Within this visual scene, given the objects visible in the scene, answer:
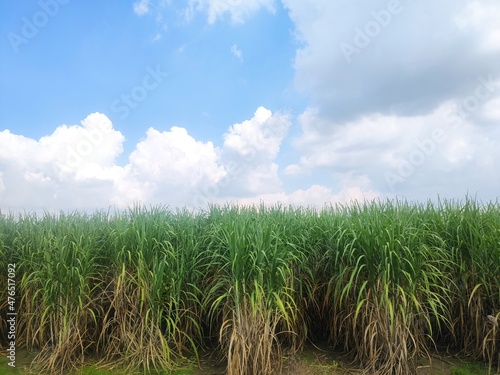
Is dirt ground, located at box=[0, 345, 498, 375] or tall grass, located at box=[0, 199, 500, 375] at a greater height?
tall grass, located at box=[0, 199, 500, 375]

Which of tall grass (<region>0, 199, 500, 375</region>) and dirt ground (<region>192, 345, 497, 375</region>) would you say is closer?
tall grass (<region>0, 199, 500, 375</region>)

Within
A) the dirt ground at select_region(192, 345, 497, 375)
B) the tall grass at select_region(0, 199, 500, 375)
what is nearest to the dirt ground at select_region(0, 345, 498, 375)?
the dirt ground at select_region(192, 345, 497, 375)

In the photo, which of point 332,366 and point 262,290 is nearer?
point 262,290

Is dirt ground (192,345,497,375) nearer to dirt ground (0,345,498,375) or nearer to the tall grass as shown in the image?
dirt ground (0,345,498,375)

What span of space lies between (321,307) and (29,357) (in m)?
3.40

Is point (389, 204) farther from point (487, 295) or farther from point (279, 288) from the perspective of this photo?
point (279, 288)

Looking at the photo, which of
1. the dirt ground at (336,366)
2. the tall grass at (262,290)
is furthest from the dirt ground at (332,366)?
the tall grass at (262,290)

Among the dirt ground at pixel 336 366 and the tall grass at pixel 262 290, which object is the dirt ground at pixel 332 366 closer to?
the dirt ground at pixel 336 366

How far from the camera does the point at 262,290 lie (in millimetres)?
3564

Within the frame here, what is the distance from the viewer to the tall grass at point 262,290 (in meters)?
3.67

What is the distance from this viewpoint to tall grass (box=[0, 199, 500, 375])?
144 inches

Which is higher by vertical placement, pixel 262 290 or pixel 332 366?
pixel 262 290

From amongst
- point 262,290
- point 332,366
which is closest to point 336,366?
point 332,366

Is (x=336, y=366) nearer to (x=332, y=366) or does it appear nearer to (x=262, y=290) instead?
(x=332, y=366)
